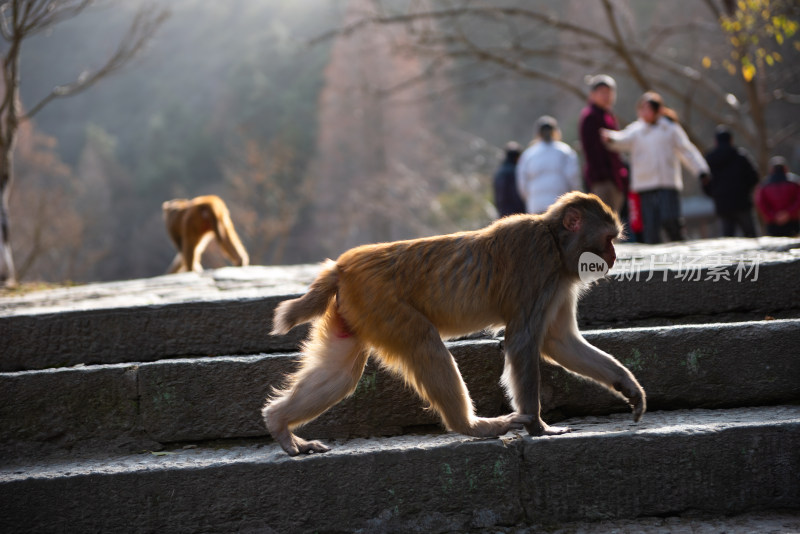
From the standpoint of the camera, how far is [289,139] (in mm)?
43906

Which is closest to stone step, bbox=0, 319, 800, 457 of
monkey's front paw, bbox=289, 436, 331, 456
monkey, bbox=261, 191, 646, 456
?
monkey, bbox=261, 191, 646, 456

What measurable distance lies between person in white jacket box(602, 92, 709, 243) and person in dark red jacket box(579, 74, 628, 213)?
0.14 metres

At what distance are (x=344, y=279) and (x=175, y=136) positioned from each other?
51.5 metres

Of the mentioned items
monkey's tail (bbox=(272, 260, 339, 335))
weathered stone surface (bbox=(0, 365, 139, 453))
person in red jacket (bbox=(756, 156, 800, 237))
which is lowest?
person in red jacket (bbox=(756, 156, 800, 237))

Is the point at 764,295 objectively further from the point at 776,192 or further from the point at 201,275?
the point at 776,192

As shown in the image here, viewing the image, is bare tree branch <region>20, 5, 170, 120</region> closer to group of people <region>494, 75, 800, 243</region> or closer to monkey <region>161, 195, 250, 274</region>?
monkey <region>161, 195, 250, 274</region>

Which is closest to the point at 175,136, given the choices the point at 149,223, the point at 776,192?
the point at 149,223

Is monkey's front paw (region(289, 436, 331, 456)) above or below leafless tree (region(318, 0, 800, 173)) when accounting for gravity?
below

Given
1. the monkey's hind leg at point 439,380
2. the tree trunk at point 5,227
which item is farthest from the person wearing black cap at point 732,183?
the tree trunk at point 5,227

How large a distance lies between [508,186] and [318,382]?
7248 mm

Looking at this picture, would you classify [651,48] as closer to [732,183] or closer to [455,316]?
[732,183]

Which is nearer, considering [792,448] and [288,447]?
[792,448]

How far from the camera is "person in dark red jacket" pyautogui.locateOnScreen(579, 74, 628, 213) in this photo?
8.14 m

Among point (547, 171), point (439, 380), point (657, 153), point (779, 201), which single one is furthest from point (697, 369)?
point (779, 201)
